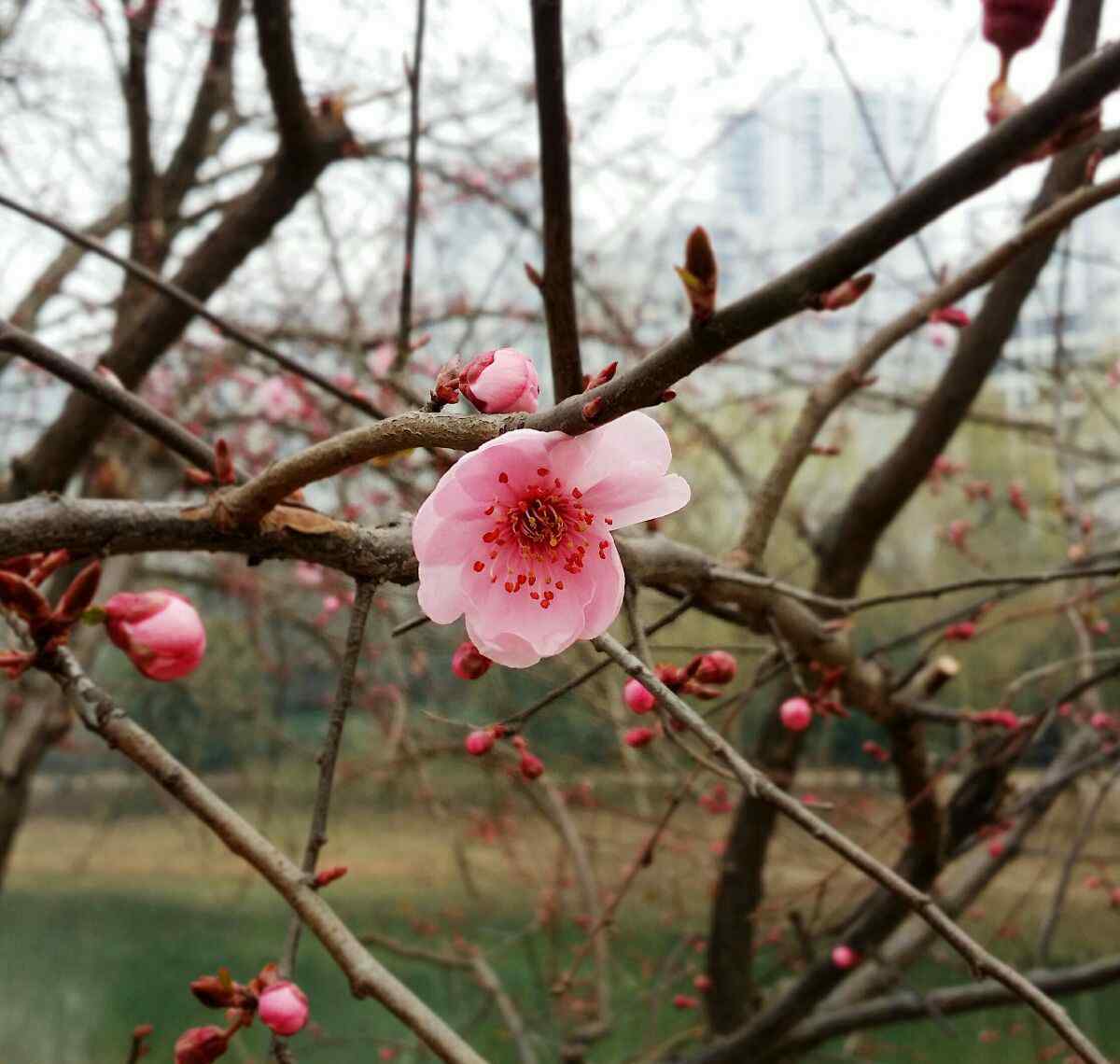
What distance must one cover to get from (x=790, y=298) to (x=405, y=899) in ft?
8.94

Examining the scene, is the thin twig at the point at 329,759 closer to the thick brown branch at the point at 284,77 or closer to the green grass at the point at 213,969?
the thick brown branch at the point at 284,77

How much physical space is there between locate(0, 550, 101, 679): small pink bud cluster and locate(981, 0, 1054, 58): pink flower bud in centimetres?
52

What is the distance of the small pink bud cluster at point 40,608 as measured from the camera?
383mm

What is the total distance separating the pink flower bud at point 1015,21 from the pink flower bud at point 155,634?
0.51 m

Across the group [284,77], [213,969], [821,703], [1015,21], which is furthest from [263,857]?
[213,969]

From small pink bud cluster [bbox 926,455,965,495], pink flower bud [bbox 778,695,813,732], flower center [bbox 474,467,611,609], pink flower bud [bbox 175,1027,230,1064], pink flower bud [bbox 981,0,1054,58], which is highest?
small pink bud cluster [bbox 926,455,965,495]

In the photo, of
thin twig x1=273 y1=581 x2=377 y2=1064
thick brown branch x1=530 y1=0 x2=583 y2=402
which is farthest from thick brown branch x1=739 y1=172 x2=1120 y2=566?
thin twig x1=273 y1=581 x2=377 y2=1064

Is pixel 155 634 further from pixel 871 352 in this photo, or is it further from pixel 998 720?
pixel 998 720

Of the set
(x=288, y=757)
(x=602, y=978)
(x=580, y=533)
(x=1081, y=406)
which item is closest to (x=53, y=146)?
(x=288, y=757)

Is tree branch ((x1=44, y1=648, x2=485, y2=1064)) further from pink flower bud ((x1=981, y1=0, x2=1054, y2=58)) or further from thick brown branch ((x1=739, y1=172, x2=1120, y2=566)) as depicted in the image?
pink flower bud ((x1=981, y1=0, x2=1054, y2=58))

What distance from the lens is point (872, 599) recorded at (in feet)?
2.05

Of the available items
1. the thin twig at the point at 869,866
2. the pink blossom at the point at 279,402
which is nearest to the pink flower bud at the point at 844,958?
the thin twig at the point at 869,866

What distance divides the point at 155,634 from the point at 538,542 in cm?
17

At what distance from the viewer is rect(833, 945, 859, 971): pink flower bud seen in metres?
1.20
